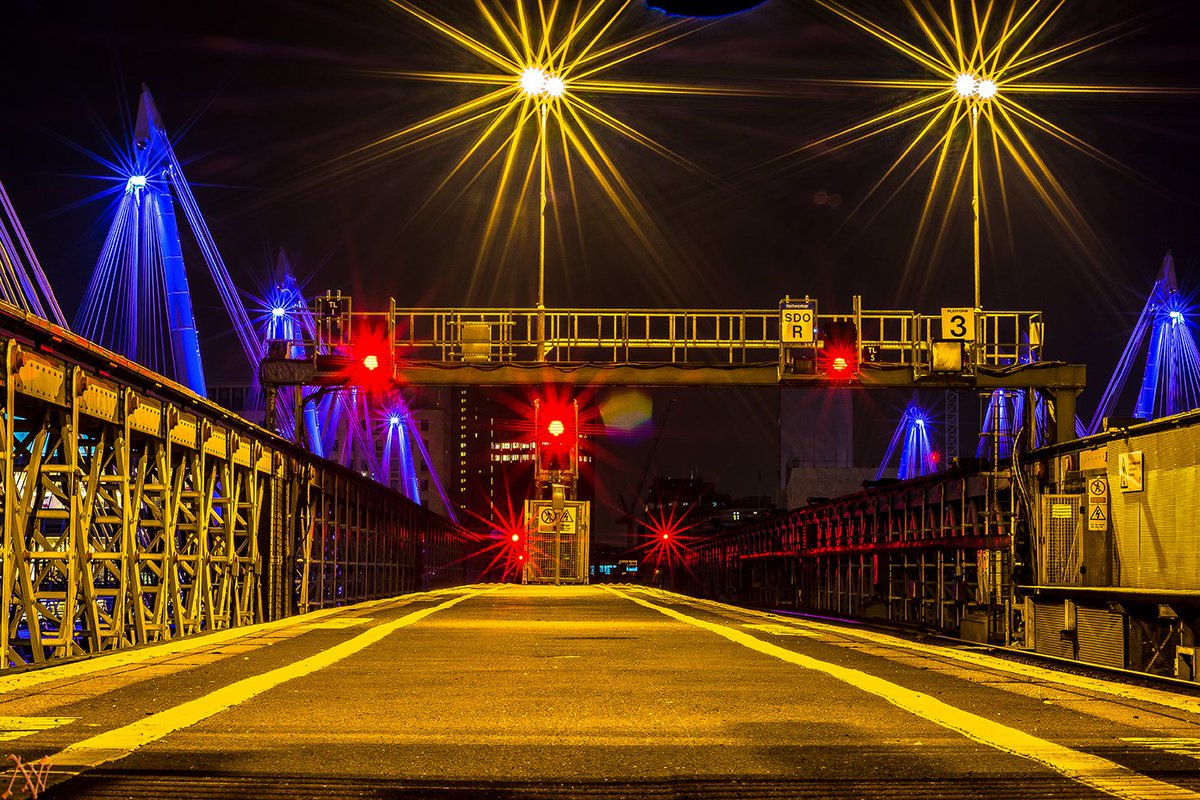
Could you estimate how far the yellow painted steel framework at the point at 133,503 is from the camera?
1545cm

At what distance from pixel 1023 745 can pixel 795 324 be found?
852 inches

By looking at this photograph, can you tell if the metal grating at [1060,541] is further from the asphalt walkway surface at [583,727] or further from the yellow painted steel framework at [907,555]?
the asphalt walkway surface at [583,727]

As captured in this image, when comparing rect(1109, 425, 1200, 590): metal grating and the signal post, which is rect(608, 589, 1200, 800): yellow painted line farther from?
the signal post

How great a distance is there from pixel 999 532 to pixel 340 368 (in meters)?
14.3

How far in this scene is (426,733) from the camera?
348 inches

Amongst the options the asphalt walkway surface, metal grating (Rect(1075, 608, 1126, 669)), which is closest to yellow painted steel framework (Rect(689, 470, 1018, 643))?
metal grating (Rect(1075, 608, 1126, 669))

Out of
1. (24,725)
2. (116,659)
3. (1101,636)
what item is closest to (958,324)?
(1101,636)

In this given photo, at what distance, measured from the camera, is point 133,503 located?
1911cm

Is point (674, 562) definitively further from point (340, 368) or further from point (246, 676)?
point (246, 676)

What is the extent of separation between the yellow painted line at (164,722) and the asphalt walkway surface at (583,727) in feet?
0.10

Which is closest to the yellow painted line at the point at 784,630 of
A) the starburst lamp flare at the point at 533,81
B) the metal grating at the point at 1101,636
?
the metal grating at the point at 1101,636

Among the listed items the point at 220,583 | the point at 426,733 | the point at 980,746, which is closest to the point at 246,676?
the point at 426,733

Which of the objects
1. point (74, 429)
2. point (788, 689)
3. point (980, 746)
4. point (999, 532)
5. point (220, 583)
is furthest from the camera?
point (220, 583)

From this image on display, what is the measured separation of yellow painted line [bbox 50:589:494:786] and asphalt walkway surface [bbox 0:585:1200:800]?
3 centimetres
